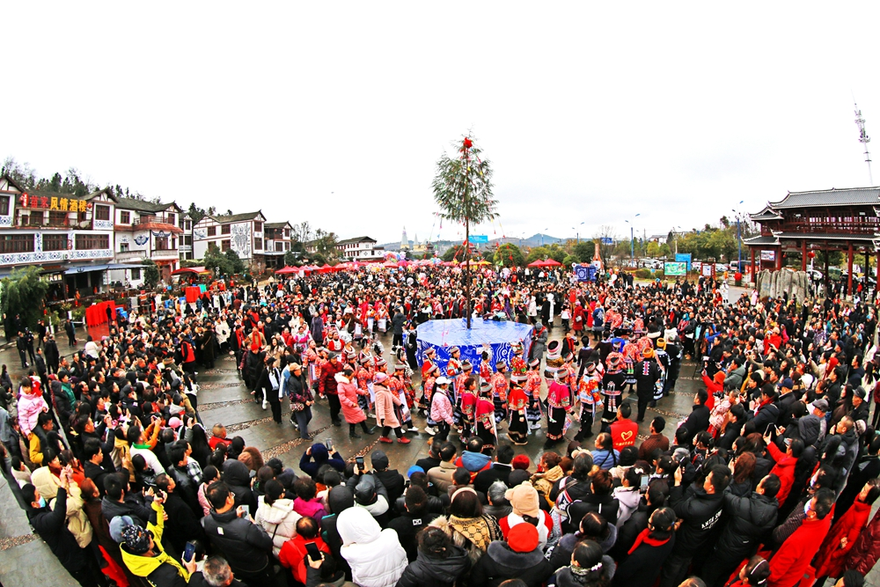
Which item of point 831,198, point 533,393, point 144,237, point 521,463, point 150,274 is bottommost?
point 533,393

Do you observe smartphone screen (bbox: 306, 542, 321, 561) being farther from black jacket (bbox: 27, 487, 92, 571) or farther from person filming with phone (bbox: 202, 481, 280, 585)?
black jacket (bbox: 27, 487, 92, 571)

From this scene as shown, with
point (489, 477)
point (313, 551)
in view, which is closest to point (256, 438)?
point (313, 551)

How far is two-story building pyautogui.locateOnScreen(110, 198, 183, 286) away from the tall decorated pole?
28188mm

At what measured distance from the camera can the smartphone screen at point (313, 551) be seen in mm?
3321

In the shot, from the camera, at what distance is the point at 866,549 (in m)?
3.65

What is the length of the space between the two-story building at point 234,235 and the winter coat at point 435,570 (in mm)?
47432

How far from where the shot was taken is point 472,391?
740 centimetres

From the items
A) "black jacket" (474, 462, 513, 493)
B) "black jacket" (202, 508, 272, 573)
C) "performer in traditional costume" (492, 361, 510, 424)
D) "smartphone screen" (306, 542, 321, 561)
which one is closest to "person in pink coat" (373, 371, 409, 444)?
"performer in traditional costume" (492, 361, 510, 424)

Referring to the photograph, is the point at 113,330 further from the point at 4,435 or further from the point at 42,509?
the point at 42,509

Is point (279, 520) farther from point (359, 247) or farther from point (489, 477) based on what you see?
point (359, 247)

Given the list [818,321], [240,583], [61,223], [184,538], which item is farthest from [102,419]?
[61,223]

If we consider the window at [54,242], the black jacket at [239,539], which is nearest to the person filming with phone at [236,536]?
the black jacket at [239,539]

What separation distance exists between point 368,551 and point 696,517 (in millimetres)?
2568

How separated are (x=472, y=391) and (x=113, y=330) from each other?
12.4m
